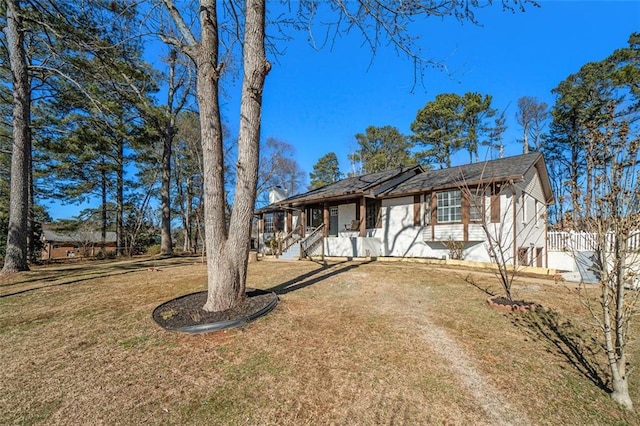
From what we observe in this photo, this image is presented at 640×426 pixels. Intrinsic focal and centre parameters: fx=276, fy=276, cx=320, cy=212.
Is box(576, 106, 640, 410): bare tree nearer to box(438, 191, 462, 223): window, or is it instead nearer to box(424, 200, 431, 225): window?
box(438, 191, 462, 223): window

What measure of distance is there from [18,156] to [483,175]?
17.1 meters

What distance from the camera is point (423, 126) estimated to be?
2653 centimetres

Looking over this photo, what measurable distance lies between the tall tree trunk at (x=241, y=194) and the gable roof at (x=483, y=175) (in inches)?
313

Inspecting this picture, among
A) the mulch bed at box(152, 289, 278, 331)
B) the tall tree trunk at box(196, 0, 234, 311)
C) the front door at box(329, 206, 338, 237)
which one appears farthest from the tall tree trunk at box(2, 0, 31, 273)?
the front door at box(329, 206, 338, 237)

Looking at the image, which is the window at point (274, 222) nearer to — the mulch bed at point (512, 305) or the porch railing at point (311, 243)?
the porch railing at point (311, 243)

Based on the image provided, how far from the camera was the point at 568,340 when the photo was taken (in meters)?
3.91

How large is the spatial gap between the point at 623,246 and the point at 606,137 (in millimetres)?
1105

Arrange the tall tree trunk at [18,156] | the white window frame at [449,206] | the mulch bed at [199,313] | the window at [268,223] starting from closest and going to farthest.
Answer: the mulch bed at [199,313] → the tall tree trunk at [18,156] → the white window frame at [449,206] → the window at [268,223]

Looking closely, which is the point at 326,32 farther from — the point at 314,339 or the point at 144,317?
the point at 144,317

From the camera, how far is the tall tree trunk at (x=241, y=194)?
4.47m

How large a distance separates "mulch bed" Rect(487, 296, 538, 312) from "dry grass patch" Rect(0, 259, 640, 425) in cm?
22

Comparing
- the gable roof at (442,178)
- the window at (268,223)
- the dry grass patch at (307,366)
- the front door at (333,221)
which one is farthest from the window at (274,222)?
the dry grass patch at (307,366)

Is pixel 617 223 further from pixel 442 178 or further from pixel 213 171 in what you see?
pixel 442 178

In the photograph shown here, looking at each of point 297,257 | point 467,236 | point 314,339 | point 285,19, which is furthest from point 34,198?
point 467,236
